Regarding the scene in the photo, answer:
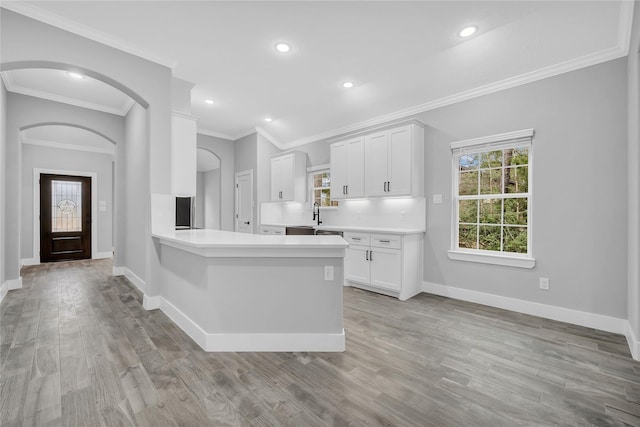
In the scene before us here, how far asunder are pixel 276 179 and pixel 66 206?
5123 millimetres

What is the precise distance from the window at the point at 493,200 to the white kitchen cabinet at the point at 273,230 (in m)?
3.11

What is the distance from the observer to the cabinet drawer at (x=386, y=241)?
391cm

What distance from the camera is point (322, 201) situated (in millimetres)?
5832

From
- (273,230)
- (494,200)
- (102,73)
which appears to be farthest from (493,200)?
(102,73)

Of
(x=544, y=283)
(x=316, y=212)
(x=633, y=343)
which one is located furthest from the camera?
(x=316, y=212)

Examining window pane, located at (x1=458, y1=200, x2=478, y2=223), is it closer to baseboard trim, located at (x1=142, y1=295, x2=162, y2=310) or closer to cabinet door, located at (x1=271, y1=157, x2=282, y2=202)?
cabinet door, located at (x1=271, y1=157, x2=282, y2=202)

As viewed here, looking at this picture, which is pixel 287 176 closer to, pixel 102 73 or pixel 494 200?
pixel 102 73

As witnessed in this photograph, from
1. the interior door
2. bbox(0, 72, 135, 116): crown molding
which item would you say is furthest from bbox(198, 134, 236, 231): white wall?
bbox(0, 72, 135, 116): crown molding

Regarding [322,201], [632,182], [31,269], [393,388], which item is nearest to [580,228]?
[632,182]

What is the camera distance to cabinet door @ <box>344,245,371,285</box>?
168 inches

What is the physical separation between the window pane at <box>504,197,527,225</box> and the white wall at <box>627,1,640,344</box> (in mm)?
962

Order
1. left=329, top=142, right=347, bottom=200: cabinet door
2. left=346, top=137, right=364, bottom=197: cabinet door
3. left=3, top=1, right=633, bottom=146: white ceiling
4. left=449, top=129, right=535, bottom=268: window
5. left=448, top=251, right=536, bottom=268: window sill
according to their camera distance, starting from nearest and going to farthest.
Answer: left=3, top=1, right=633, bottom=146: white ceiling < left=448, top=251, right=536, bottom=268: window sill < left=449, top=129, right=535, bottom=268: window < left=346, top=137, right=364, bottom=197: cabinet door < left=329, top=142, right=347, bottom=200: cabinet door

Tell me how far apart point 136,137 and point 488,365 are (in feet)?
17.1

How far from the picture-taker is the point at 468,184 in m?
3.99
